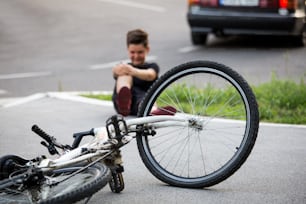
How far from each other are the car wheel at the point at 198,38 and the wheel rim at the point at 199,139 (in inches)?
262

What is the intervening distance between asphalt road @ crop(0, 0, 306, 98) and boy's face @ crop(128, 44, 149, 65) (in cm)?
243

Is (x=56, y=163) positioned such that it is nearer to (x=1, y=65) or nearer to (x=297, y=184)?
(x=297, y=184)

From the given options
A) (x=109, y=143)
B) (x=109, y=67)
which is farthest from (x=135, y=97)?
(x=109, y=67)

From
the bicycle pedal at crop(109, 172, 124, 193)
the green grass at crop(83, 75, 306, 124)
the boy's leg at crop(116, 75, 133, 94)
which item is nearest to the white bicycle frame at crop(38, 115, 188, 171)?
the bicycle pedal at crop(109, 172, 124, 193)

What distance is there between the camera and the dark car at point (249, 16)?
43.1ft

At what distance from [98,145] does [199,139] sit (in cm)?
140

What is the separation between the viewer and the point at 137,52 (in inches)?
291

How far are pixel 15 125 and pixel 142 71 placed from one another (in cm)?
Result: 133

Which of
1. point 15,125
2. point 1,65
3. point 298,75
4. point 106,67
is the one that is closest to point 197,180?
point 15,125

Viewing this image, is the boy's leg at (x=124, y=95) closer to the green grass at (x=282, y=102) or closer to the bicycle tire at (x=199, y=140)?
the bicycle tire at (x=199, y=140)

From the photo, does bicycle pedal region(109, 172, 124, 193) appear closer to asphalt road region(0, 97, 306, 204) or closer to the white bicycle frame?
asphalt road region(0, 97, 306, 204)

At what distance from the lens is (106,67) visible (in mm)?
12422

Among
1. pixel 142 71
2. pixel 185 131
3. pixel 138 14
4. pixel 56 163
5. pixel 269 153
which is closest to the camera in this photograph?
pixel 56 163

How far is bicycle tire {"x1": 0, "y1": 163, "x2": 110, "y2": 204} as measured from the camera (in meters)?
4.26
